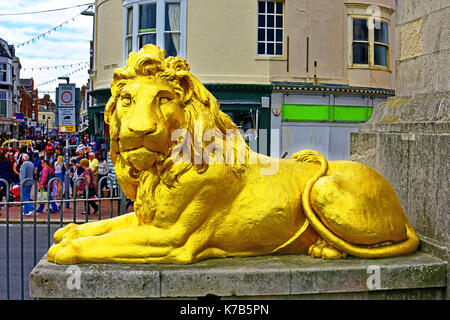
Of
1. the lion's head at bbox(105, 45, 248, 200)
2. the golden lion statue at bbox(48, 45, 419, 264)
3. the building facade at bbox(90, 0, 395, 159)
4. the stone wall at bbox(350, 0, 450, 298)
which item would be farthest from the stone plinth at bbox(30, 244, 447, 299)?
the building facade at bbox(90, 0, 395, 159)

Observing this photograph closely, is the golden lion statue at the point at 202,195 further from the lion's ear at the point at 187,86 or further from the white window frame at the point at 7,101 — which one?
the white window frame at the point at 7,101

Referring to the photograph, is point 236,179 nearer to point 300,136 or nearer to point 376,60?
point 300,136

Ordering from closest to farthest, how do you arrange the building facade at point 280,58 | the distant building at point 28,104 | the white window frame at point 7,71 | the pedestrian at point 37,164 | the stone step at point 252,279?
the stone step at point 252,279
the pedestrian at point 37,164
the building facade at point 280,58
the white window frame at point 7,71
the distant building at point 28,104

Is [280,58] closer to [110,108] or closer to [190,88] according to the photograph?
[190,88]

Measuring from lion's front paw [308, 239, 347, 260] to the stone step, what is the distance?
62 mm

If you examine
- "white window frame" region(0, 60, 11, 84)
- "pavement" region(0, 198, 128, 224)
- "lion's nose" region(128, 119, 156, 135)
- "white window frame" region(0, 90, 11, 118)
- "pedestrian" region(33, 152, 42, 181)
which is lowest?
"pavement" region(0, 198, 128, 224)

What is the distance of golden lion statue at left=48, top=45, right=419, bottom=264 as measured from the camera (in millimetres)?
3389

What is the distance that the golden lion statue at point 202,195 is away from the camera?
3.39 m

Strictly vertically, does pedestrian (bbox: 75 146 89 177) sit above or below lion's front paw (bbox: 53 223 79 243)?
above

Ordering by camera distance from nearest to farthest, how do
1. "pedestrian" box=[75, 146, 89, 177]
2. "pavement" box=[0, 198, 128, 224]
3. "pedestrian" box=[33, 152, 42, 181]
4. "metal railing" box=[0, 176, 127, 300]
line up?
"metal railing" box=[0, 176, 127, 300]
"pavement" box=[0, 198, 128, 224]
"pedestrian" box=[75, 146, 89, 177]
"pedestrian" box=[33, 152, 42, 181]

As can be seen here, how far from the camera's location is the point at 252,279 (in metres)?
3.37

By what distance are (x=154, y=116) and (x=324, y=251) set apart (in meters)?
1.67

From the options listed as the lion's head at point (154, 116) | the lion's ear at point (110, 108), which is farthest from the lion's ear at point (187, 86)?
the lion's ear at point (110, 108)

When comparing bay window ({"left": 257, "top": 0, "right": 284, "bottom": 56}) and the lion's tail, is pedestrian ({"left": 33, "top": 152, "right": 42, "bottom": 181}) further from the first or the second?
the lion's tail
